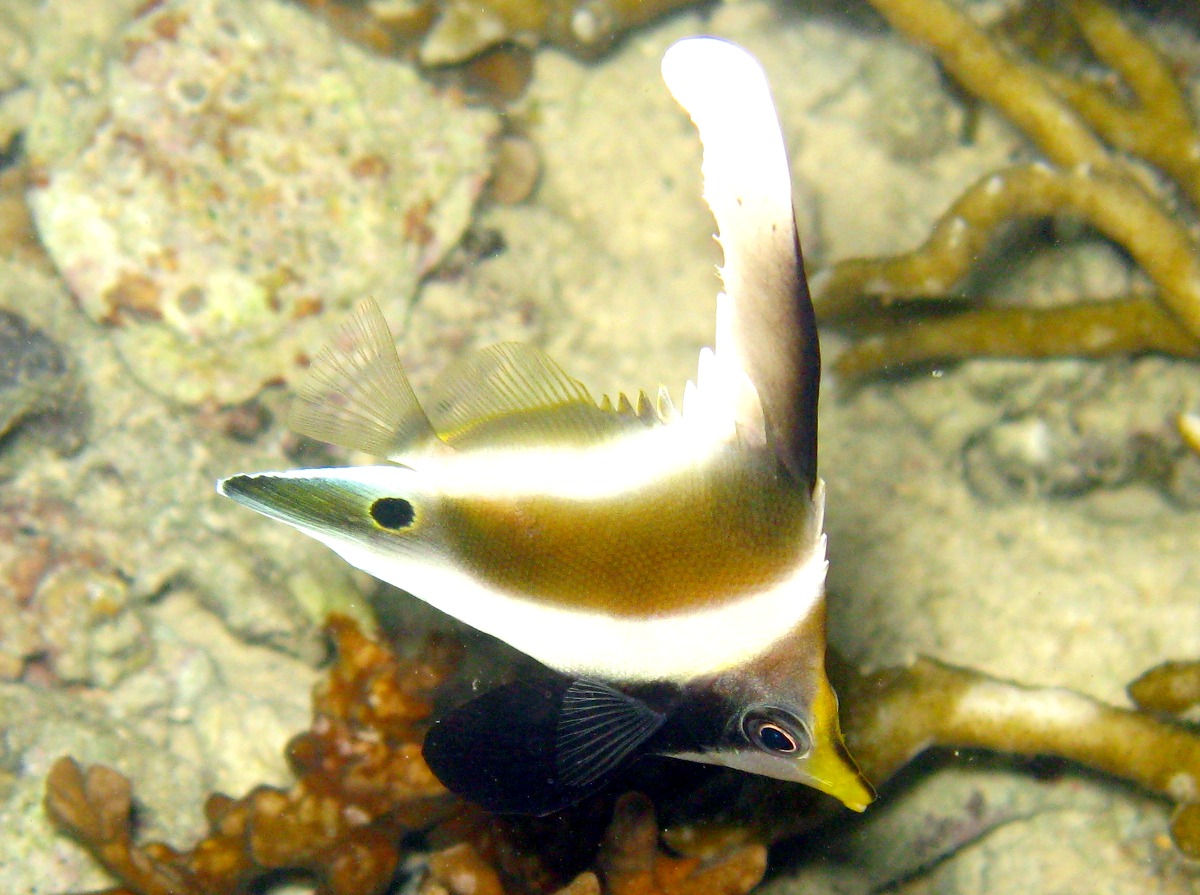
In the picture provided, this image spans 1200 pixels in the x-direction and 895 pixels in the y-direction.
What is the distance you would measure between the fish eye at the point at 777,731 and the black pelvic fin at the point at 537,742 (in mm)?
176

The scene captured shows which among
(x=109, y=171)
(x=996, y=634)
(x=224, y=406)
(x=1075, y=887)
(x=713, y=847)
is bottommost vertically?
(x=1075, y=887)

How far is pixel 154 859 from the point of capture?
8.61 ft

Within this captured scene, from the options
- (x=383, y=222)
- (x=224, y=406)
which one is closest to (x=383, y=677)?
(x=224, y=406)

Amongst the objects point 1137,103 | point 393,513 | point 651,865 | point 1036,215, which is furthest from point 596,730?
point 1137,103

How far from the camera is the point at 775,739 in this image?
1.56 meters

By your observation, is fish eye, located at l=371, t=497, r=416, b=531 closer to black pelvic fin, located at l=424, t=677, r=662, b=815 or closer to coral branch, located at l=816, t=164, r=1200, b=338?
black pelvic fin, located at l=424, t=677, r=662, b=815

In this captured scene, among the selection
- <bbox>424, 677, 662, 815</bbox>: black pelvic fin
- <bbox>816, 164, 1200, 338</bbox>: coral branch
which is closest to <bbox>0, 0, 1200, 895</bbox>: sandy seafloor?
<bbox>816, 164, 1200, 338</bbox>: coral branch

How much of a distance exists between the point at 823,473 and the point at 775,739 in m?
1.82

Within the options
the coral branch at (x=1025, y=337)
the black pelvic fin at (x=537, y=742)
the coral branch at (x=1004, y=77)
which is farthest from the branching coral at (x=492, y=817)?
the coral branch at (x=1004, y=77)

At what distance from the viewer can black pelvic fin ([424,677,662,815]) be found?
1.59 m

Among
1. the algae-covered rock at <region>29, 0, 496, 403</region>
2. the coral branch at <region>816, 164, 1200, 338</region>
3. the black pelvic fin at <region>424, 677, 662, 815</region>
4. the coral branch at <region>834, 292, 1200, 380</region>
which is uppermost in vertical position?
the algae-covered rock at <region>29, 0, 496, 403</region>

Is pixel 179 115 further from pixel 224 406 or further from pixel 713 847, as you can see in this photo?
pixel 713 847

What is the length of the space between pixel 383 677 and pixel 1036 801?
216 centimetres

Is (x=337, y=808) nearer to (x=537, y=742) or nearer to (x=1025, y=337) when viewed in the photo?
(x=537, y=742)
